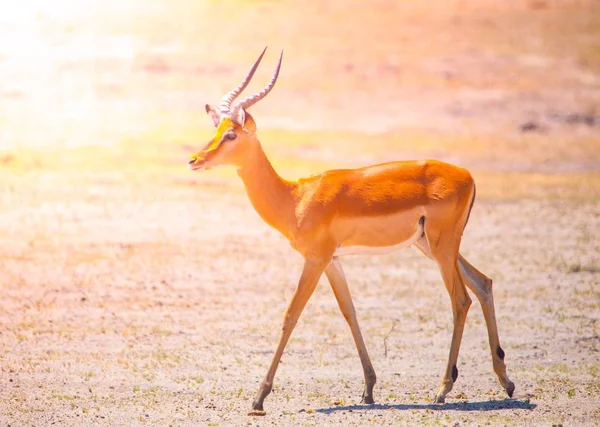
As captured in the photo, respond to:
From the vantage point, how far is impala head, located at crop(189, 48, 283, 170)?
29.7 ft

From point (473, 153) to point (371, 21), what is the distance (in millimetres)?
10919

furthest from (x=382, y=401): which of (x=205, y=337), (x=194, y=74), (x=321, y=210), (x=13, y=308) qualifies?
(x=194, y=74)

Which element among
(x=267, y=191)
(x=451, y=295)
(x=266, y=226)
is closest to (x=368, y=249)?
(x=451, y=295)

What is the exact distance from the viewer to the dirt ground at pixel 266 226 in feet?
32.8

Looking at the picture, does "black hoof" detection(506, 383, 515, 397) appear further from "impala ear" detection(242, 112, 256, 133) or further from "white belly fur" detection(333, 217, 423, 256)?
"impala ear" detection(242, 112, 256, 133)

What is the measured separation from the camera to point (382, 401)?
9.45 meters

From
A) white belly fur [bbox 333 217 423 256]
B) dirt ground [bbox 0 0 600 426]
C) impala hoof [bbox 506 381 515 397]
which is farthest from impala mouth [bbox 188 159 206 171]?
impala hoof [bbox 506 381 515 397]

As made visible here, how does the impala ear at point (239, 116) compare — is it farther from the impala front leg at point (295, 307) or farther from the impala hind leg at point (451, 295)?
the impala hind leg at point (451, 295)

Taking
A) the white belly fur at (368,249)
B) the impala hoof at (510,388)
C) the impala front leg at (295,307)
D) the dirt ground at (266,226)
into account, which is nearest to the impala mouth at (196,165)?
the impala front leg at (295,307)

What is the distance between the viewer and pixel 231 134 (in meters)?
9.13

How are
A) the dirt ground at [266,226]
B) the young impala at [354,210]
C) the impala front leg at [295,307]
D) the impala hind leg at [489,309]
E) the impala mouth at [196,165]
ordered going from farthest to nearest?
the dirt ground at [266,226] < the impala hind leg at [489,309] < the young impala at [354,210] < the impala front leg at [295,307] < the impala mouth at [196,165]

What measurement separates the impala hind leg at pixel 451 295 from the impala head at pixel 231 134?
162 cm

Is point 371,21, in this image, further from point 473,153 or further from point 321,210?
point 321,210

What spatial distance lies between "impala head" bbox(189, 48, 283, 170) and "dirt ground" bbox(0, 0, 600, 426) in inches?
73.8
